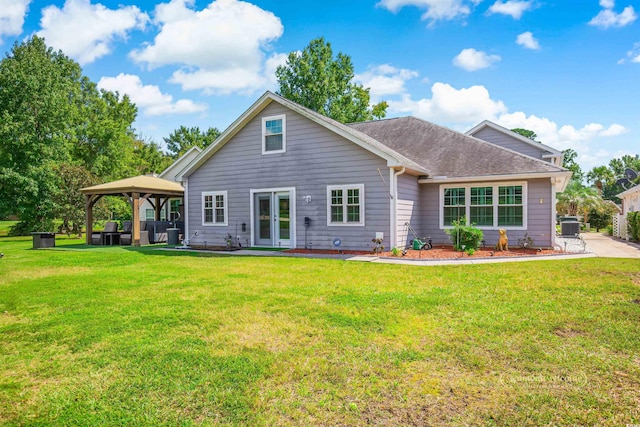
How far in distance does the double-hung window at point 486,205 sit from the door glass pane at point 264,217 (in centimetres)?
640

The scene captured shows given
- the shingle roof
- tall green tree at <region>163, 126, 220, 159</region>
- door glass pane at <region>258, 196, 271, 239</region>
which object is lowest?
door glass pane at <region>258, 196, 271, 239</region>

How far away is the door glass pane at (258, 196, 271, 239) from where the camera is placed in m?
15.1

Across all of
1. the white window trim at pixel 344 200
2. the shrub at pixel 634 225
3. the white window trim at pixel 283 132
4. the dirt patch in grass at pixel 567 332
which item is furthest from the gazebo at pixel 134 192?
the shrub at pixel 634 225

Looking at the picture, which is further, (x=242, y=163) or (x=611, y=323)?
(x=242, y=163)

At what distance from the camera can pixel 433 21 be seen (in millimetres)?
15562

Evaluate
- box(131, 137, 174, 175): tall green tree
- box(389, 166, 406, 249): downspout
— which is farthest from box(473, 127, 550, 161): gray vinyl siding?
box(131, 137, 174, 175): tall green tree

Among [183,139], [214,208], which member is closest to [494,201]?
[214,208]

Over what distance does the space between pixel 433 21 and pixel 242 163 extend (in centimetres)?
924

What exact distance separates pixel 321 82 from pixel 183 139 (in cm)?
2495

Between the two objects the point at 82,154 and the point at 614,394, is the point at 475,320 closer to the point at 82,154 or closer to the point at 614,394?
the point at 614,394

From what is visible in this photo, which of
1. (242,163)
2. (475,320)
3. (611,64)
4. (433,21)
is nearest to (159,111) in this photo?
(242,163)

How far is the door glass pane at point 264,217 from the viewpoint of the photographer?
15.1 metres

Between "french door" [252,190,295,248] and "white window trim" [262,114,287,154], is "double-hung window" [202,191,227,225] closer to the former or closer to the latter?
"french door" [252,190,295,248]

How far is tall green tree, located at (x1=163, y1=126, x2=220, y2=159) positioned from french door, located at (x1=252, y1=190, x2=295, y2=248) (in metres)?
39.7
